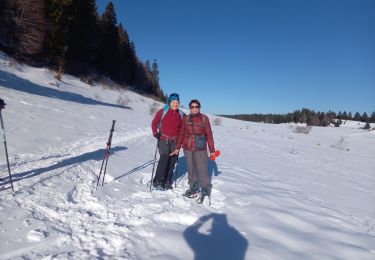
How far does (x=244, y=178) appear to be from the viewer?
7.32m

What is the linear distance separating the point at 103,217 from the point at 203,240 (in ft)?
5.06

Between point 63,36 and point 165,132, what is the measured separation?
83.1ft

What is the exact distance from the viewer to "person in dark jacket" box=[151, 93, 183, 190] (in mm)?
5559

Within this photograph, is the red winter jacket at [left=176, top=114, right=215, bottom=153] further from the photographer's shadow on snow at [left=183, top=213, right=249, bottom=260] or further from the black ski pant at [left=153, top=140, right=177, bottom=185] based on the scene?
the photographer's shadow on snow at [left=183, top=213, right=249, bottom=260]

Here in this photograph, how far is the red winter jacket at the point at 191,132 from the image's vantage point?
17.3 ft

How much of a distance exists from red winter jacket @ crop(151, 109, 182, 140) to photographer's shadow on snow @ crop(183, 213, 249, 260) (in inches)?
76.7

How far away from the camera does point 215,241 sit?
11.9ft

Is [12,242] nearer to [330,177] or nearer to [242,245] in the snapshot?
[242,245]

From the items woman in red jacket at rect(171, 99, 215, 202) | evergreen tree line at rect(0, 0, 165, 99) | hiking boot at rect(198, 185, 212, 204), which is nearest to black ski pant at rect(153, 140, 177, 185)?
woman in red jacket at rect(171, 99, 215, 202)

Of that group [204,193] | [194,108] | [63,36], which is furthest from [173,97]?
[63,36]

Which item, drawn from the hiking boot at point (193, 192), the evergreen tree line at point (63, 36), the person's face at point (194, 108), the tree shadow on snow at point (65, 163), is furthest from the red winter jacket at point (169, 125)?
the evergreen tree line at point (63, 36)

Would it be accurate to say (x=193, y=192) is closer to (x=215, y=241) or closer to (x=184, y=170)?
(x=215, y=241)

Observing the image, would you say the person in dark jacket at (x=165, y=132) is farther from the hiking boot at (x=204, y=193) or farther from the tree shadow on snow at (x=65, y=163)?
the tree shadow on snow at (x=65, y=163)

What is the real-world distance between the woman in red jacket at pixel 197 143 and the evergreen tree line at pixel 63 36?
2208cm
